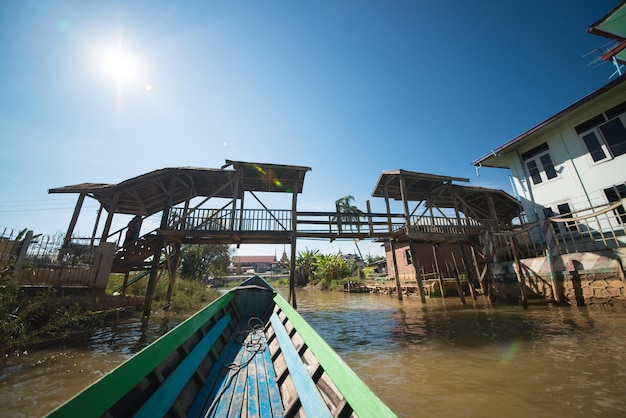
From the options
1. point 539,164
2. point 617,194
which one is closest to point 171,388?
point 617,194

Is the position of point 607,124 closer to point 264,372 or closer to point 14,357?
point 264,372

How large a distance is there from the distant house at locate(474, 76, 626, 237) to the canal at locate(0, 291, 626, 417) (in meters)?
6.50

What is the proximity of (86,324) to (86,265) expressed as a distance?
1.69 m

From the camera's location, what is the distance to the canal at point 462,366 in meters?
2.92

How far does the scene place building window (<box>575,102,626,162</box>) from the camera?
10.5 meters

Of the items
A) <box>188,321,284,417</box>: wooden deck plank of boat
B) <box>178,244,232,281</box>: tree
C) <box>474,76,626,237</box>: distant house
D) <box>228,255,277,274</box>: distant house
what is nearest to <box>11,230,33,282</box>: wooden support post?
<box>188,321,284,417</box>: wooden deck plank of boat

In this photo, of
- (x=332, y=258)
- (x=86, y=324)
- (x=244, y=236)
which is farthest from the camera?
(x=332, y=258)

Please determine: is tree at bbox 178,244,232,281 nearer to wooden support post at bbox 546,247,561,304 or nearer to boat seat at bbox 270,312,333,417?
boat seat at bbox 270,312,333,417

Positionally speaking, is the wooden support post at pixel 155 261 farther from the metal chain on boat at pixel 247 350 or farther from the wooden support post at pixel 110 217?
the metal chain on boat at pixel 247 350

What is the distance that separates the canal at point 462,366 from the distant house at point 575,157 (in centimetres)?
650

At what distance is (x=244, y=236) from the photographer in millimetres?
10305

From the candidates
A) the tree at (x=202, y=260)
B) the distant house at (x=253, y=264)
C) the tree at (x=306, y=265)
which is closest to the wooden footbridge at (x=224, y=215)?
the tree at (x=202, y=260)

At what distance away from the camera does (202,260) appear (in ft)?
80.2

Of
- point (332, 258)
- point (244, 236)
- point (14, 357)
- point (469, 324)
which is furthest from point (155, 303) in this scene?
point (332, 258)
